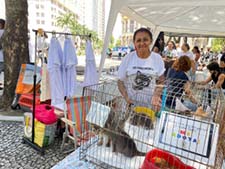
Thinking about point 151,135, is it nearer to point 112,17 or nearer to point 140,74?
point 140,74

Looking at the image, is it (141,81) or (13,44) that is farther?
(13,44)

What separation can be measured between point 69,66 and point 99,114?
125 cm

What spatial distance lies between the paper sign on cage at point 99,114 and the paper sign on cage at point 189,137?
32cm

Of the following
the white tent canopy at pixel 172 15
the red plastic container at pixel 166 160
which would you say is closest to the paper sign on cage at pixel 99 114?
the red plastic container at pixel 166 160

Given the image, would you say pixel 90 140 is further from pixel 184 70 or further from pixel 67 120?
pixel 184 70

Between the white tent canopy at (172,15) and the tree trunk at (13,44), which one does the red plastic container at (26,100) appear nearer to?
the tree trunk at (13,44)

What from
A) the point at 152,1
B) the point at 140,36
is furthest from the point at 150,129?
the point at 152,1

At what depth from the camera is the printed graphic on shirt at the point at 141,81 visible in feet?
5.65

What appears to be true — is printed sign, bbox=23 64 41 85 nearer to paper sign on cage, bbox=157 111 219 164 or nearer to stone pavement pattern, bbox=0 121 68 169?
stone pavement pattern, bbox=0 121 68 169

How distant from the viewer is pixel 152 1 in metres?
2.06

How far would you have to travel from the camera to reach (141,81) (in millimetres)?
1744

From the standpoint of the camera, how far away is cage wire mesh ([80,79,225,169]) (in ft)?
2.82

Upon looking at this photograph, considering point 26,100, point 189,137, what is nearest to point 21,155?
point 26,100

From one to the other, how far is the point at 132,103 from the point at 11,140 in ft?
6.05
